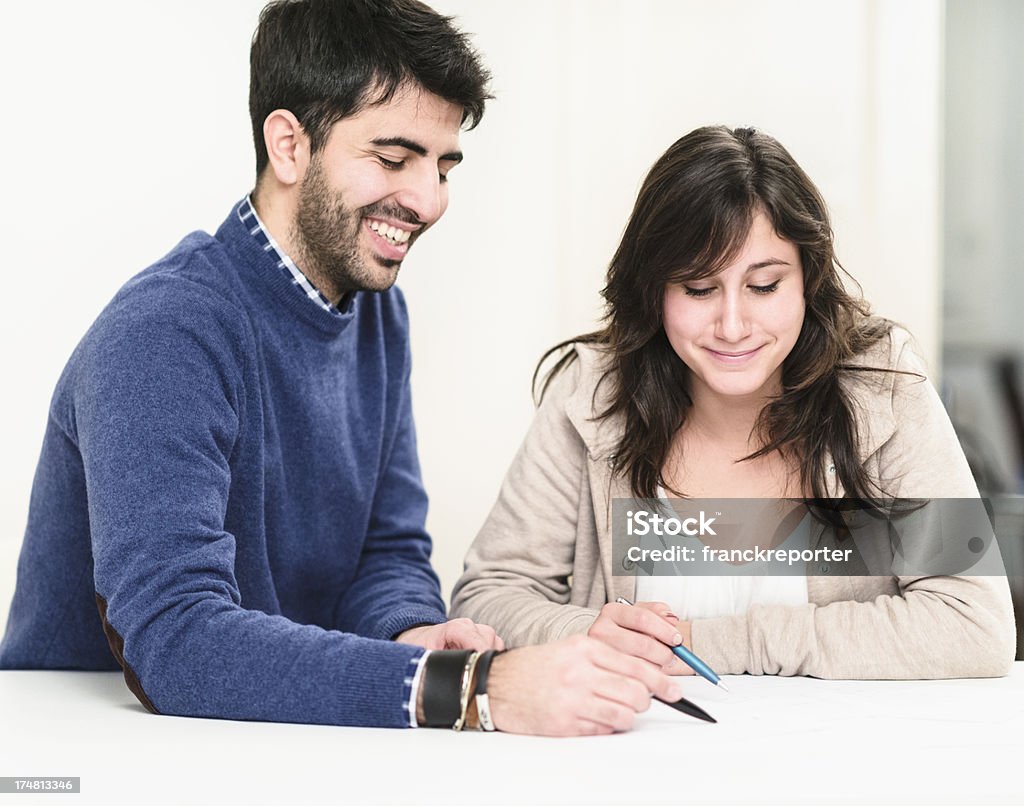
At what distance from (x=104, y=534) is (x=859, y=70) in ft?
5.38

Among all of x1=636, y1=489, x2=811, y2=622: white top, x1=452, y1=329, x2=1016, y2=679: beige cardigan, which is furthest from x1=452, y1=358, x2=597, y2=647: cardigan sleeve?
x1=636, y1=489, x2=811, y2=622: white top

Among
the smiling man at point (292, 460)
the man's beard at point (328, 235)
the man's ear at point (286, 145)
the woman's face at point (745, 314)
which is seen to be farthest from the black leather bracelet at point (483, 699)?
the man's ear at point (286, 145)

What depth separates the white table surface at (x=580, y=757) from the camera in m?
0.78

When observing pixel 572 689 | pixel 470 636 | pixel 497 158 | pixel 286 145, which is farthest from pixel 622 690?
pixel 497 158

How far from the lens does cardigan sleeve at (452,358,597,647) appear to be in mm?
1321

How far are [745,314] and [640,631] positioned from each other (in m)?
0.39

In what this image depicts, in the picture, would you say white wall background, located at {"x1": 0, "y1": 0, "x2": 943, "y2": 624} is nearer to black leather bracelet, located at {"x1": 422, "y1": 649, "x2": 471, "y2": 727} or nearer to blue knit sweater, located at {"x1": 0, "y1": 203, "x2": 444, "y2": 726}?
blue knit sweater, located at {"x1": 0, "y1": 203, "x2": 444, "y2": 726}

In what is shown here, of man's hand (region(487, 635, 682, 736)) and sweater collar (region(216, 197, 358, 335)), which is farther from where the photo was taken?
sweater collar (region(216, 197, 358, 335))

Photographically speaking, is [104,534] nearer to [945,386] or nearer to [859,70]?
[859,70]

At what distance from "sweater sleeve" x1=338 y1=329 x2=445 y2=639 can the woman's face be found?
0.44 meters

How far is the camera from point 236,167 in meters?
2.02

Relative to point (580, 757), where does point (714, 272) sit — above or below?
above

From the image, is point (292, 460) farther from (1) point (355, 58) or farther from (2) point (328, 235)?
(1) point (355, 58)

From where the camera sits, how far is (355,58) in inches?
51.3
